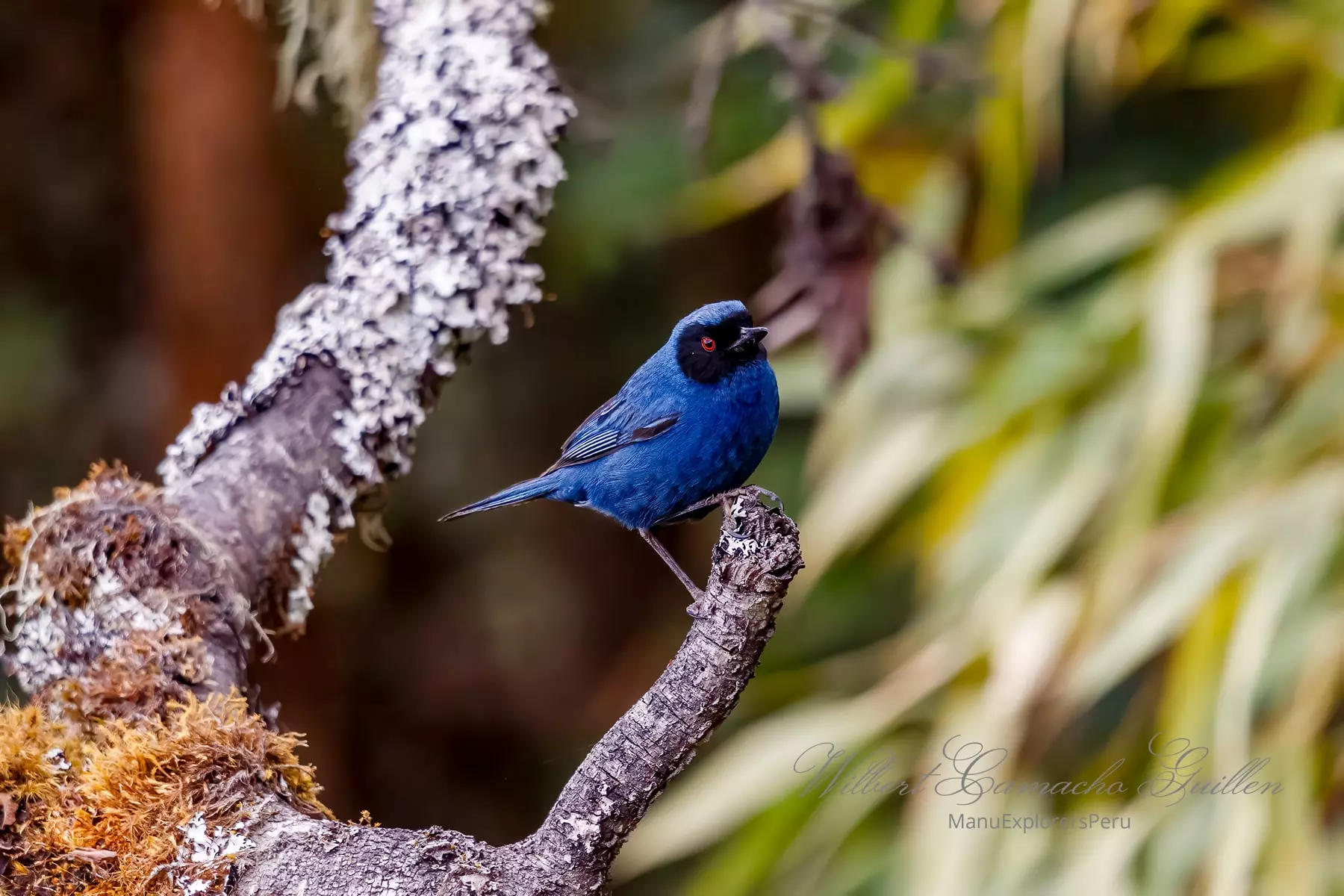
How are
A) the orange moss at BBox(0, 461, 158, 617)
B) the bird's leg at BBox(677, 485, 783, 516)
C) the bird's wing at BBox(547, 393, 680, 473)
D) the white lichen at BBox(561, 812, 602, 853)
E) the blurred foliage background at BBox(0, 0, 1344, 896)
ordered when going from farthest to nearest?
the blurred foliage background at BBox(0, 0, 1344, 896), the bird's wing at BBox(547, 393, 680, 473), the orange moss at BBox(0, 461, 158, 617), the bird's leg at BBox(677, 485, 783, 516), the white lichen at BBox(561, 812, 602, 853)

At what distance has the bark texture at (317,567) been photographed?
172 centimetres

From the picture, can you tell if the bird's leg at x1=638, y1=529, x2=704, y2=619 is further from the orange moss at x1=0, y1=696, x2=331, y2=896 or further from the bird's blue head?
the orange moss at x1=0, y1=696, x2=331, y2=896

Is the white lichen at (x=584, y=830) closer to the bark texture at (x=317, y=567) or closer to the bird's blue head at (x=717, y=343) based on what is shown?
the bark texture at (x=317, y=567)

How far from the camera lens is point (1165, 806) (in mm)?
3402

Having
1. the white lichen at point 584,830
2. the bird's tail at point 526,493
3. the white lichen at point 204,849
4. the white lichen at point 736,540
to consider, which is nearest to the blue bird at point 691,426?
the bird's tail at point 526,493

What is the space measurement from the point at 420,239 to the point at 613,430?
2.01ft

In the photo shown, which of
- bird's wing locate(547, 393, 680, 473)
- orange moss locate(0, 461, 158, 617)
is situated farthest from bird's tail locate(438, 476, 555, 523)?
orange moss locate(0, 461, 158, 617)

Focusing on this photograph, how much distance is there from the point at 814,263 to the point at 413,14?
1.22 meters

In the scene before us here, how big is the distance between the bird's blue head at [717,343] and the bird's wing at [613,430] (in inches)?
4.7

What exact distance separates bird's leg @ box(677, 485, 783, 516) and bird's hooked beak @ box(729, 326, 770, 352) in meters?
0.31

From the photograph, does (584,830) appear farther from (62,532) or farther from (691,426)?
(62,532)

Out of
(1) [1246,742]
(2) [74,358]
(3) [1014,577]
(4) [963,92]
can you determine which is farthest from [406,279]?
(2) [74,358]

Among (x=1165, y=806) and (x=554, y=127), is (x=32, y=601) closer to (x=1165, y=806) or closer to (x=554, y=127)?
(x=554, y=127)

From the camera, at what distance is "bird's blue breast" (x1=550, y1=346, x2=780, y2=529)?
251cm
